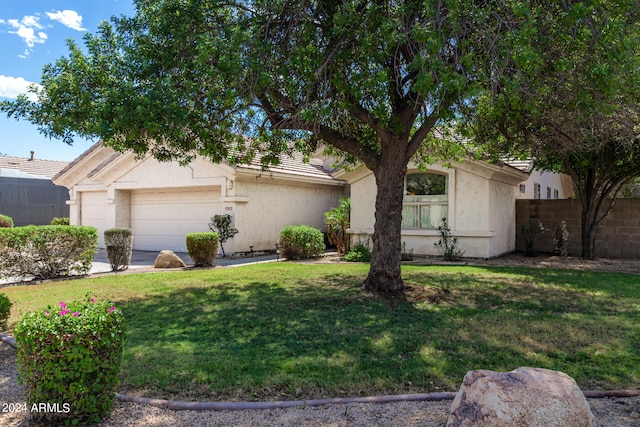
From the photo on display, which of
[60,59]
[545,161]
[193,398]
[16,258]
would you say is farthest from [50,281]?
[545,161]

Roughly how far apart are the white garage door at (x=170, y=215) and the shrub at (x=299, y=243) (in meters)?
3.16

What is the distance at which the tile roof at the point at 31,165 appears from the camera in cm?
2895

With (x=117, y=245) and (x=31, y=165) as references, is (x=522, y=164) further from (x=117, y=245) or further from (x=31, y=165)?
(x=31, y=165)

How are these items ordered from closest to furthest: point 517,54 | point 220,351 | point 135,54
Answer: point 220,351 < point 517,54 < point 135,54

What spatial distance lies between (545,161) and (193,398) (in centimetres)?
1504

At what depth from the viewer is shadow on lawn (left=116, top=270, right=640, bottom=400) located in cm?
486

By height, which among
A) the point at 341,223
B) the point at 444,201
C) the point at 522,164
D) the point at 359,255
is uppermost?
the point at 522,164

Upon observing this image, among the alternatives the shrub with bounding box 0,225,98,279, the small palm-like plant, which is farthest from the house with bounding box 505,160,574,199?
the shrub with bounding box 0,225,98,279

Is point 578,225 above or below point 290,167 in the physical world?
below

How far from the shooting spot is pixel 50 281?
37.9ft

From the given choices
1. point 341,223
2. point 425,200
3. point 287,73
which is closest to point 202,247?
point 341,223

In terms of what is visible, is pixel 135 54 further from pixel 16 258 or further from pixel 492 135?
pixel 492 135

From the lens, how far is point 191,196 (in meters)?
18.8

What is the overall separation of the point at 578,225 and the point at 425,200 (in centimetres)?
579
